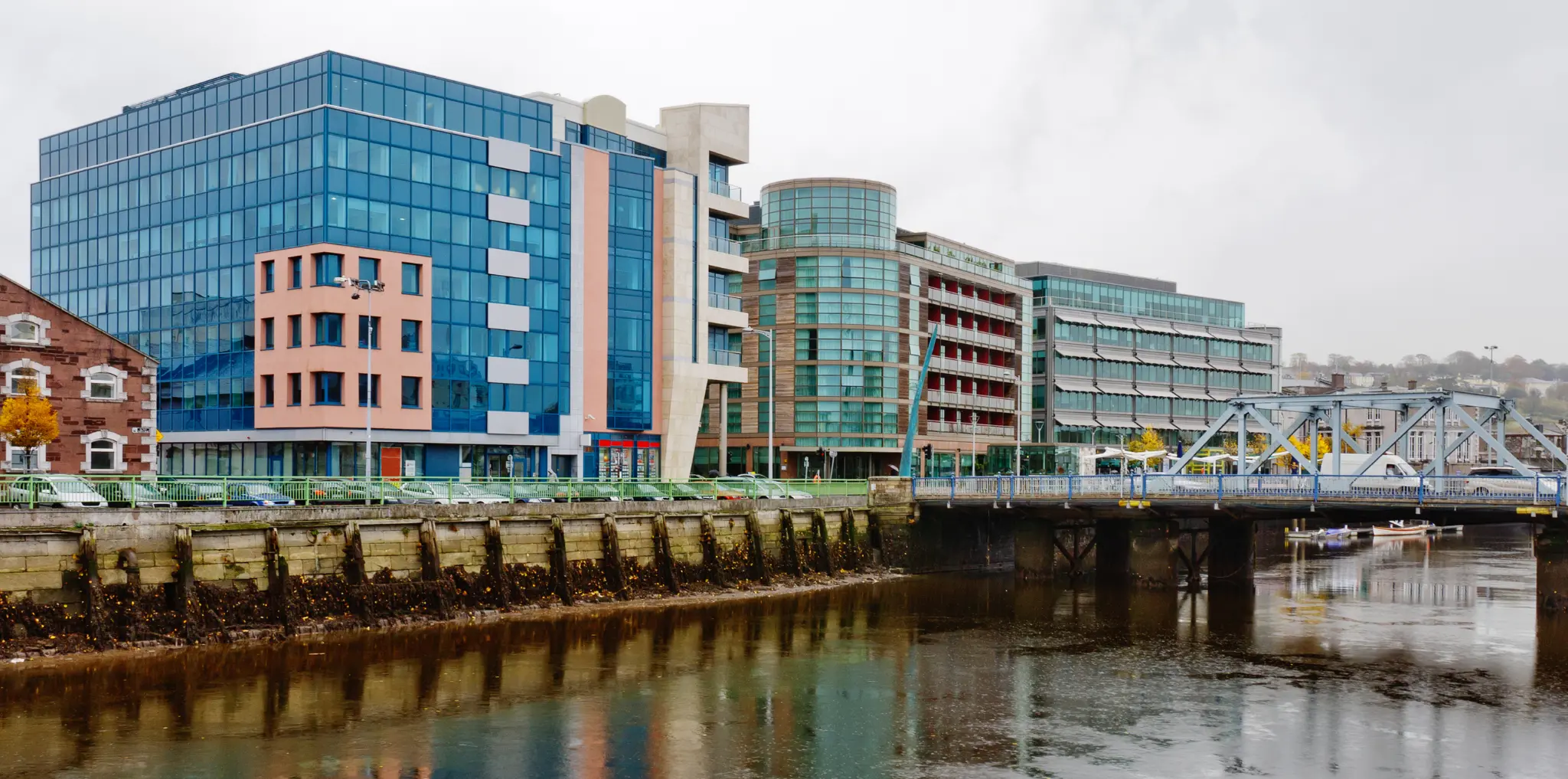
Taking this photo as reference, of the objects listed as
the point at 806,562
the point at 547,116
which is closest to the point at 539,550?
the point at 806,562

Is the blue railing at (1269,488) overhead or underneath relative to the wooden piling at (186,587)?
overhead

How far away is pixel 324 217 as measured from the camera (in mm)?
68812

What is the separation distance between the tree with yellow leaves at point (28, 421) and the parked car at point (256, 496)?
12023 mm

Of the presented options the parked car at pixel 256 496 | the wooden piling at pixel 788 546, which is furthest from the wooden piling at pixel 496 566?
the wooden piling at pixel 788 546

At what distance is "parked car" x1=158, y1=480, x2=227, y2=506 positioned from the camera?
1762 inches

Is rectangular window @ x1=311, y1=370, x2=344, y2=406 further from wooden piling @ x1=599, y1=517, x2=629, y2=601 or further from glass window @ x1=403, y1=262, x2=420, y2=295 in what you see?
wooden piling @ x1=599, y1=517, x2=629, y2=601

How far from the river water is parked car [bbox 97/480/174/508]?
641 cm

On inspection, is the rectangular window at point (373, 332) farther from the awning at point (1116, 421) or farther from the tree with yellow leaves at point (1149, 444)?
the awning at point (1116, 421)

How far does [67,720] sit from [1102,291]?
134 metres

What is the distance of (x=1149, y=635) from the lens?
49.2m

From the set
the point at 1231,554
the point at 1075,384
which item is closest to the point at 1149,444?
the point at 1075,384

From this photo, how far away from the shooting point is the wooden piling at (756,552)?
202ft

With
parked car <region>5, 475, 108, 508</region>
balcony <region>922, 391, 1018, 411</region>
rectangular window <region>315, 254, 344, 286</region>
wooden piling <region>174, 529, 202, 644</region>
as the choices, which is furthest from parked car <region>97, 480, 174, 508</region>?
balcony <region>922, 391, 1018, 411</region>

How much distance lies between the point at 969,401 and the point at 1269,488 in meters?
69.7
